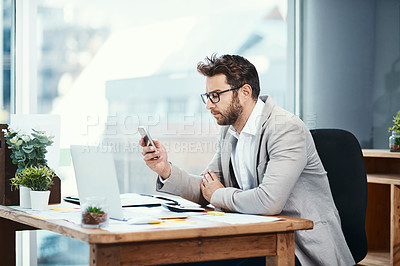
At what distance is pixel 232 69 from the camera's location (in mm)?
2295

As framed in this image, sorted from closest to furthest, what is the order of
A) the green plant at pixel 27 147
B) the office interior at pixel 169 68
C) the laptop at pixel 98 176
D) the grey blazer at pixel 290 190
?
1. the laptop at pixel 98 176
2. the grey blazer at pixel 290 190
3. the green plant at pixel 27 147
4. the office interior at pixel 169 68

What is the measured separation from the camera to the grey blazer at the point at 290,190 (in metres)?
1.92

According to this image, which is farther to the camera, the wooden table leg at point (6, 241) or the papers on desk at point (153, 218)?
the wooden table leg at point (6, 241)

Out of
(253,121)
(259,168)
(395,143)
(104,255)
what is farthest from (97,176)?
(395,143)

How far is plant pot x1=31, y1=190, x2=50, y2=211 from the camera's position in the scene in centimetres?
204

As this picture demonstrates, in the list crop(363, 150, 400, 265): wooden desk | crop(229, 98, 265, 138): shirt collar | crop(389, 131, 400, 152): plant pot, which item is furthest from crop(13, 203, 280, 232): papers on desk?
crop(363, 150, 400, 265): wooden desk

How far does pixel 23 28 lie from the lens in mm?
3412

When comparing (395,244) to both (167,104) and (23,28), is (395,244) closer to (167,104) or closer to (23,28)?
(167,104)

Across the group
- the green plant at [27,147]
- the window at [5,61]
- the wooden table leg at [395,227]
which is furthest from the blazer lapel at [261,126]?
the window at [5,61]

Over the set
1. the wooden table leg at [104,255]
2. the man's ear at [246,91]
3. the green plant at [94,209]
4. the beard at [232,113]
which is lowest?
the wooden table leg at [104,255]

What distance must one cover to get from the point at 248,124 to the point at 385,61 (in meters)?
2.20

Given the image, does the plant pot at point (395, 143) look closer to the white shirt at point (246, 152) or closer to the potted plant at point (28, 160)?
the white shirt at point (246, 152)

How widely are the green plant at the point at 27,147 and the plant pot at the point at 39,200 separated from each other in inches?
7.6

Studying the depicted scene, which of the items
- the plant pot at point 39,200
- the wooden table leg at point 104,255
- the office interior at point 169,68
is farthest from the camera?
the office interior at point 169,68
